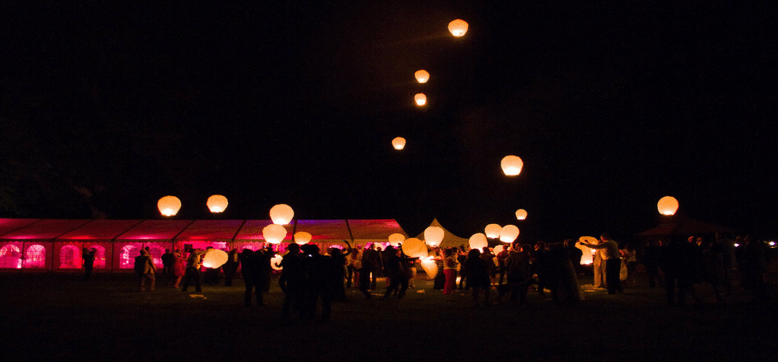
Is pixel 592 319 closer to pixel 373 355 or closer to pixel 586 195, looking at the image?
pixel 373 355

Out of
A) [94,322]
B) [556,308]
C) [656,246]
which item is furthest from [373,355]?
[656,246]

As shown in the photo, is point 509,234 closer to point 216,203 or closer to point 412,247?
point 412,247

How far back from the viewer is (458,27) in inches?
517

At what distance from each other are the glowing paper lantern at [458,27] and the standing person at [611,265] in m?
5.68

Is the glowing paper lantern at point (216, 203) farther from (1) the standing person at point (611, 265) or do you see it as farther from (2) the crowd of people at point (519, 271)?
(1) the standing person at point (611, 265)

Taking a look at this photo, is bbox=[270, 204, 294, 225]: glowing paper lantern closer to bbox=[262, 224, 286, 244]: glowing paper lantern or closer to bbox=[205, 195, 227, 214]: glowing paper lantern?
bbox=[205, 195, 227, 214]: glowing paper lantern

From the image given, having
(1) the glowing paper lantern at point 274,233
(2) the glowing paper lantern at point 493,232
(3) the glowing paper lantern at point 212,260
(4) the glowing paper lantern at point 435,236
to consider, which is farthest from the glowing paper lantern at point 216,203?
(2) the glowing paper lantern at point 493,232

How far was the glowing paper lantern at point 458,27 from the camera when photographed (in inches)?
515

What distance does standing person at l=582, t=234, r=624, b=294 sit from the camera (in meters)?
13.4

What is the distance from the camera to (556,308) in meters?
10.6

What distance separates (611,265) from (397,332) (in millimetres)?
8030

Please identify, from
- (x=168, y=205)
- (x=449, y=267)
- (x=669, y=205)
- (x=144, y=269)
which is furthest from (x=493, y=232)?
(x=144, y=269)

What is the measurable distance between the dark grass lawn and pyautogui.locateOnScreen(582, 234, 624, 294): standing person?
5.47ft

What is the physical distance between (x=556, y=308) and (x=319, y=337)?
5395 mm
